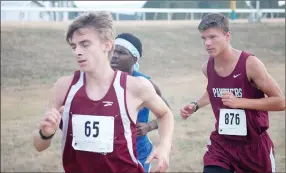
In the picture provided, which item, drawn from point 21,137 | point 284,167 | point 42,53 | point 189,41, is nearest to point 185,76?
point 189,41

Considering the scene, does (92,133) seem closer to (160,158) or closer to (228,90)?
(160,158)

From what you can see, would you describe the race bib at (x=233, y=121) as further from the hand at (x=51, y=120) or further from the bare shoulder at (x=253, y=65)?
the hand at (x=51, y=120)

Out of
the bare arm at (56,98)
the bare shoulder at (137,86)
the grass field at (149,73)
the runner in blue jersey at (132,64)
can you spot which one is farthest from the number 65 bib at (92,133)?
the grass field at (149,73)

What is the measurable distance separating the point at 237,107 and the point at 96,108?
161 cm

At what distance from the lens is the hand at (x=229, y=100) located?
4512 millimetres

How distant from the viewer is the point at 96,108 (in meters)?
3.38

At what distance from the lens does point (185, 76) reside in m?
17.7

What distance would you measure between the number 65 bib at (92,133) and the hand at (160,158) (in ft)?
0.87

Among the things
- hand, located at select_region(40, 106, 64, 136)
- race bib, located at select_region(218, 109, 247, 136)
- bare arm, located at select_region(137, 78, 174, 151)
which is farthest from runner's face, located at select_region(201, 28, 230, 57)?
hand, located at select_region(40, 106, 64, 136)

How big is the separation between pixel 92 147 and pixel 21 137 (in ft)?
27.6

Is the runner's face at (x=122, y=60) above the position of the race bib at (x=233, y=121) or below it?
above

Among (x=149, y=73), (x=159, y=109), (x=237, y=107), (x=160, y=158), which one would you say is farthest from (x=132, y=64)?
A: (x=149, y=73)

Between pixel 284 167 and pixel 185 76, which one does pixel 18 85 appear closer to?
pixel 185 76

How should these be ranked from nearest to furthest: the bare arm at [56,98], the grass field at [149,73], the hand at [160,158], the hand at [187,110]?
1. the hand at [160,158]
2. the bare arm at [56,98]
3. the hand at [187,110]
4. the grass field at [149,73]
